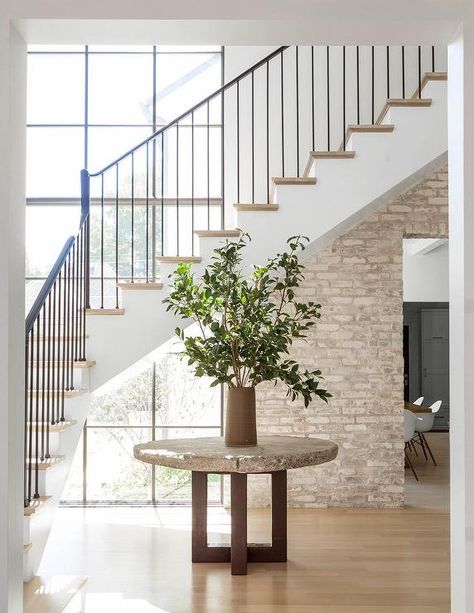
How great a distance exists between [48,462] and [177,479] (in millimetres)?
3800

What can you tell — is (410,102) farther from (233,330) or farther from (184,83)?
(184,83)

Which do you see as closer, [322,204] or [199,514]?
[199,514]

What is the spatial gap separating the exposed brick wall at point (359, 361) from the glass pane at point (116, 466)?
1.67 meters

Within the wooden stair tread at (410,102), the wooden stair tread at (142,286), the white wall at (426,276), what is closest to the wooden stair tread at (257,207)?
the wooden stair tread at (142,286)

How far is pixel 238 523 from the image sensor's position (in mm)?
4781

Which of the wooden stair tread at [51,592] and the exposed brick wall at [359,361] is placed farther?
the exposed brick wall at [359,361]

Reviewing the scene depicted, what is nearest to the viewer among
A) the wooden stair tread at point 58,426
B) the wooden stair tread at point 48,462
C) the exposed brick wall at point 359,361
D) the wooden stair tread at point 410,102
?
the wooden stair tread at point 48,462

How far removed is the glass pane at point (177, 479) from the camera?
25.3 feet

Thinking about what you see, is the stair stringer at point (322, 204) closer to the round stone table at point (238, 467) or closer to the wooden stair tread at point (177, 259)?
the wooden stair tread at point (177, 259)

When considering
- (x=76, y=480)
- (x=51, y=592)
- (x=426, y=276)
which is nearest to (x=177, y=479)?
(x=76, y=480)
